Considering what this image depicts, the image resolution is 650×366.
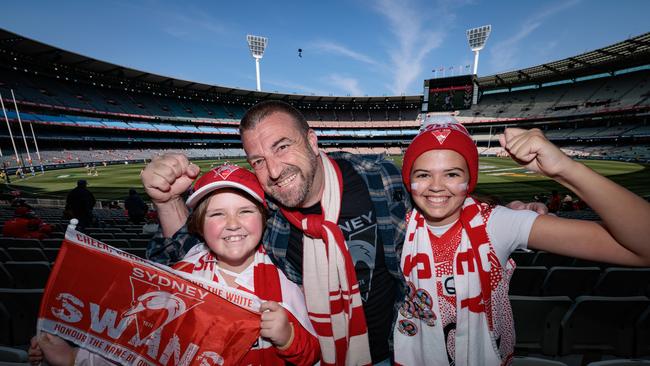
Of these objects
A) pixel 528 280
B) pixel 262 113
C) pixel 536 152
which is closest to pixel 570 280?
pixel 528 280

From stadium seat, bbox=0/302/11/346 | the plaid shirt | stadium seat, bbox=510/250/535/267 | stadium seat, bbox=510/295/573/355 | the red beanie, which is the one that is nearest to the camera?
the red beanie

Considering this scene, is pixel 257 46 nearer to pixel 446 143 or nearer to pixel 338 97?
pixel 338 97

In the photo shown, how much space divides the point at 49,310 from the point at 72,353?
298 millimetres

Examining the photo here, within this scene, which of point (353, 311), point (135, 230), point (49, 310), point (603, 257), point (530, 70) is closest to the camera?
point (49, 310)

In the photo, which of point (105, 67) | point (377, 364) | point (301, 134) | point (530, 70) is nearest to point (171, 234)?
point (301, 134)

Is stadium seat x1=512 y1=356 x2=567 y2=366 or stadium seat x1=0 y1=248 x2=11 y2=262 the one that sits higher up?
stadium seat x1=512 y1=356 x2=567 y2=366

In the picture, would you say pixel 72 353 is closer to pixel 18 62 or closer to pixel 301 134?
pixel 301 134

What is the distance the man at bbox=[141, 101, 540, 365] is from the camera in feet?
6.40

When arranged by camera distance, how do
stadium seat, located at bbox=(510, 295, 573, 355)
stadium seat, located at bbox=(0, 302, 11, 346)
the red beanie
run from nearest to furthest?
the red beanie, stadium seat, located at bbox=(510, 295, 573, 355), stadium seat, located at bbox=(0, 302, 11, 346)

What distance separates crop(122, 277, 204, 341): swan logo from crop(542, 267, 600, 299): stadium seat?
4569 mm

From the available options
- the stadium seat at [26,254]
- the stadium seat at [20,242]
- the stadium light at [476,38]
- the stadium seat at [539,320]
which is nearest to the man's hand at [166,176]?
the stadium seat at [539,320]

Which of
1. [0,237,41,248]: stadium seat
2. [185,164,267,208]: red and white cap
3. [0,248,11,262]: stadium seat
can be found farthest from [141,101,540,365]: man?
[0,237,41,248]: stadium seat

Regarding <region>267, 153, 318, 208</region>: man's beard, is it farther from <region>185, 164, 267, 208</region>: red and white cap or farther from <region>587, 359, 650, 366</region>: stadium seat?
<region>587, 359, 650, 366</region>: stadium seat

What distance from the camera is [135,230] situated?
9219 mm
